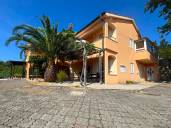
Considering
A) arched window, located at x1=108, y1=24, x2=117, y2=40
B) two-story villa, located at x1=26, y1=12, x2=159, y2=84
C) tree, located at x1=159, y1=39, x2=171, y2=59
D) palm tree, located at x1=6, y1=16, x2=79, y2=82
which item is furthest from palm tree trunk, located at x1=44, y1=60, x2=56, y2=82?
tree, located at x1=159, y1=39, x2=171, y2=59

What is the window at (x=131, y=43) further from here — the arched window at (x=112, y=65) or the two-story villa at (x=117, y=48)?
the arched window at (x=112, y=65)

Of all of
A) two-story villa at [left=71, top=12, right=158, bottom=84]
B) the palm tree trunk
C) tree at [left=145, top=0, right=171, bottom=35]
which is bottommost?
the palm tree trunk

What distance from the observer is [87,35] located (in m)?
22.4

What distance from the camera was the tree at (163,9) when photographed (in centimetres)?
2165

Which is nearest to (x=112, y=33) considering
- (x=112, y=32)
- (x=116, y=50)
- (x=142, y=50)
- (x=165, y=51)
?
(x=112, y=32)

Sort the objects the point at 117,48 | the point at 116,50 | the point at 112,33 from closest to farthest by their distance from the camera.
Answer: the point at 116,50, the point at 117,48, the point at 112,33

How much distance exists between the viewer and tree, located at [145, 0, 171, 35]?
2165 cm

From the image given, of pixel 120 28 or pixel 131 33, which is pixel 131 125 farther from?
pixel 131 33

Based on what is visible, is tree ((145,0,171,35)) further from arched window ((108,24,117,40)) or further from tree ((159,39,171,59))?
arched window ((108,24,117,40))

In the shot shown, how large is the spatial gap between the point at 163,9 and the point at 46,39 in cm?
1668

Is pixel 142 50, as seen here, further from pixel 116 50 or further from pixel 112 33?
pixel 116 50

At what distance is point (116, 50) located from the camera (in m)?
18.9

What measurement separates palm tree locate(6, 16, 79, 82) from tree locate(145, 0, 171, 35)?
42.4ft

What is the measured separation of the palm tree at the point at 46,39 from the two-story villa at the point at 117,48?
3655 mm
